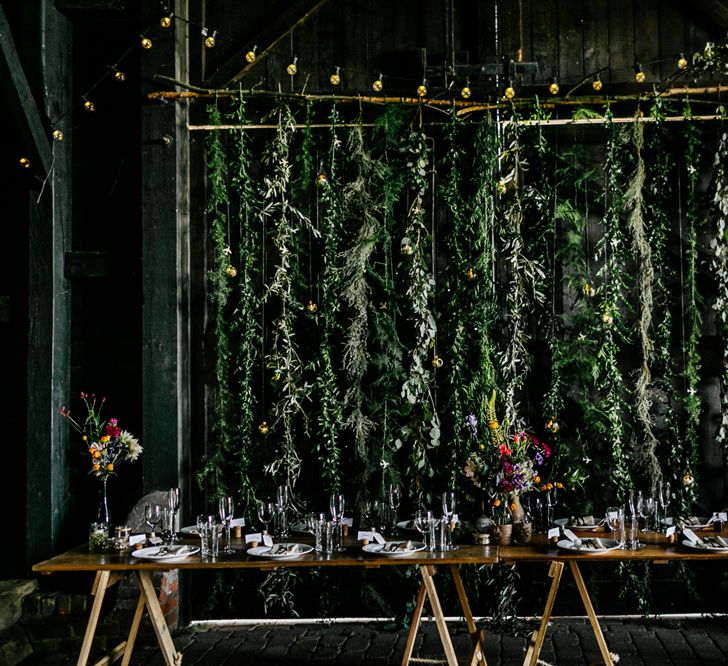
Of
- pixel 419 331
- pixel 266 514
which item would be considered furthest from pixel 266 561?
pixel 419 331

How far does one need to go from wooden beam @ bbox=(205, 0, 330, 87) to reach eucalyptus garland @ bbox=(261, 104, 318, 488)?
1.37 ft

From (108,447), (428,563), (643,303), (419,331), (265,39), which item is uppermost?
(265,39)

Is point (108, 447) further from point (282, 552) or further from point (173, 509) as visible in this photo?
point (282, 552)

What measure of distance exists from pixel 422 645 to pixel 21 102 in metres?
4.02

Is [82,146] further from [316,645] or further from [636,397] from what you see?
[636,397]

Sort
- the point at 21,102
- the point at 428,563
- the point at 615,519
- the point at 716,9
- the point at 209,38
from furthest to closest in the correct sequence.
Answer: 1. the point at 716,9
2. the point at 209,38
3. the point at 21,102
4. the point at 615,519
5. the point at 428,563

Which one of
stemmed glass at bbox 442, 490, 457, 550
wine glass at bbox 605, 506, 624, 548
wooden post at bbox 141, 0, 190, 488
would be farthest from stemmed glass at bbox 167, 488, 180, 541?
wine glass at bbox 605, 506, 624, 548

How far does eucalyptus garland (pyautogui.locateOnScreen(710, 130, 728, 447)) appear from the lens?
16.0ft

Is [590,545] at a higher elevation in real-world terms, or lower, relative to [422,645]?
higher

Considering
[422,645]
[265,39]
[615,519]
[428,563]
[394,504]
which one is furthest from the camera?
[265,39]

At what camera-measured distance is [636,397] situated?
198 inches

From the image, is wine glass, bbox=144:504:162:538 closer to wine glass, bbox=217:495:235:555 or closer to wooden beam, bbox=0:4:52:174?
wine glass, bbox=217:495:235:555

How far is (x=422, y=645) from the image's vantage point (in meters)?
4.53

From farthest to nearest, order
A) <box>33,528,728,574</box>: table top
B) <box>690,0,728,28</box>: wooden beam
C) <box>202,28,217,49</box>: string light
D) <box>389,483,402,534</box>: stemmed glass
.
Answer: <box>690,0,728,28</box>: wooden beam < <box>202,28,217,49</box>: string light < <box>389,483,402,534</box>: stemmed glass < <box>33,528,728,574</box>: table top
